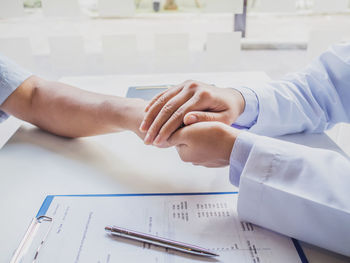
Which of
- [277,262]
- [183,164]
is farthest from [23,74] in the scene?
[277,262]

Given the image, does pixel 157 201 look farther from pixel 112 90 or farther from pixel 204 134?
pixel 112 90

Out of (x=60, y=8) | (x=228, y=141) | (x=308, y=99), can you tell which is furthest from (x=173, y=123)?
(x=60, y=8)

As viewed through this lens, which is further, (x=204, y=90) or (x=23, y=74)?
(x=23, y=74)

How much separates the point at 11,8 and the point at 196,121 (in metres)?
1.07

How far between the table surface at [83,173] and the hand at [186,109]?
7 centimetres

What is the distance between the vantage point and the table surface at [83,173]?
531mm

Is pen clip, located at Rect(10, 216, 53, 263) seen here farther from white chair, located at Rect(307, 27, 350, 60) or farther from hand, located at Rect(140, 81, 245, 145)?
white chair, located at Rect(307, 27, 350, 60)

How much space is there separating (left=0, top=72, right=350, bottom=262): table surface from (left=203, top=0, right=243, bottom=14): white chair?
2.44ft

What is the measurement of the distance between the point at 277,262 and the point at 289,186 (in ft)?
0.41

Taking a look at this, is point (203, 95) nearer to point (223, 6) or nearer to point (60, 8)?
point (223, 6)

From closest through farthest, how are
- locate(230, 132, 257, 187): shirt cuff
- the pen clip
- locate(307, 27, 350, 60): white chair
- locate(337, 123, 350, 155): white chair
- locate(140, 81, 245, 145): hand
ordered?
the pen clip, locate(230, 132, 257, 187): shirt cuff, locate(140, 81, 245, 145): hand, locate(307, 27, 350, 60): white chair, locate(337, 123, 350, 155): white chair

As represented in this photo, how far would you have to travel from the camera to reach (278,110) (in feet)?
2.55

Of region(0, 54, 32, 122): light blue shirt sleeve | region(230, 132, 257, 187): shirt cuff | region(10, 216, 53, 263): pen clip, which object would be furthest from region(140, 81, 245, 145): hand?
region(0, 54, 32, 122): light blue shirt sleeve

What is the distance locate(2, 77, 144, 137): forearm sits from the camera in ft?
2.48
